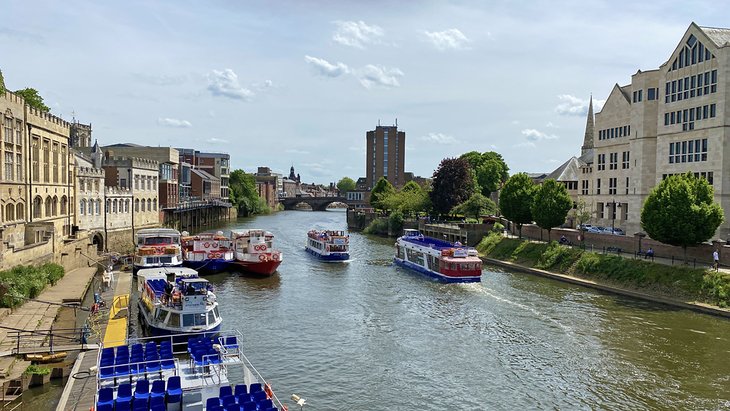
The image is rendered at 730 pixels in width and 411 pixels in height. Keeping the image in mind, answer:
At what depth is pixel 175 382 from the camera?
77.3 feet

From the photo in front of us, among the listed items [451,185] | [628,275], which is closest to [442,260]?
[628,275]

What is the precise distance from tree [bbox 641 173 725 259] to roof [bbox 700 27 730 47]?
1680 centimetres

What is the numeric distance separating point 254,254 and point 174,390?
135 ft

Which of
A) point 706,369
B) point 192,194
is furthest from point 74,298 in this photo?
point 192,194

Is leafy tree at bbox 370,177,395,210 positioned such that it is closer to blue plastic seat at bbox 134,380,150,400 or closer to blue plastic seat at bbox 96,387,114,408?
blue plastic seat at bbox 134,380,150,400

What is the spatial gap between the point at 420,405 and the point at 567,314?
21.5m

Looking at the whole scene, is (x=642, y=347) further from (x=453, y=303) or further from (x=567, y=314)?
(x=453, y=303)

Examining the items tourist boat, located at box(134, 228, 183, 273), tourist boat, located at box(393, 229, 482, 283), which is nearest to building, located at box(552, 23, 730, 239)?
tourist boat, located at box(393, 229, 482, 283)

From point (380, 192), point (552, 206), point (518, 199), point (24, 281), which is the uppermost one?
point (380, 192)

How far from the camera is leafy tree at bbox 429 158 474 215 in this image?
112188 mm

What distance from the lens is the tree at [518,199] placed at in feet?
253

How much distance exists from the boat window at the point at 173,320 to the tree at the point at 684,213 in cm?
3933

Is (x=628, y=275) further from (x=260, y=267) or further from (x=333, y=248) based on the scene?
(x=333, y=248)

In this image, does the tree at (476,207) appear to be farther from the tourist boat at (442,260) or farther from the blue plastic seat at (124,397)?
the blue plastic seat at (124,397)
